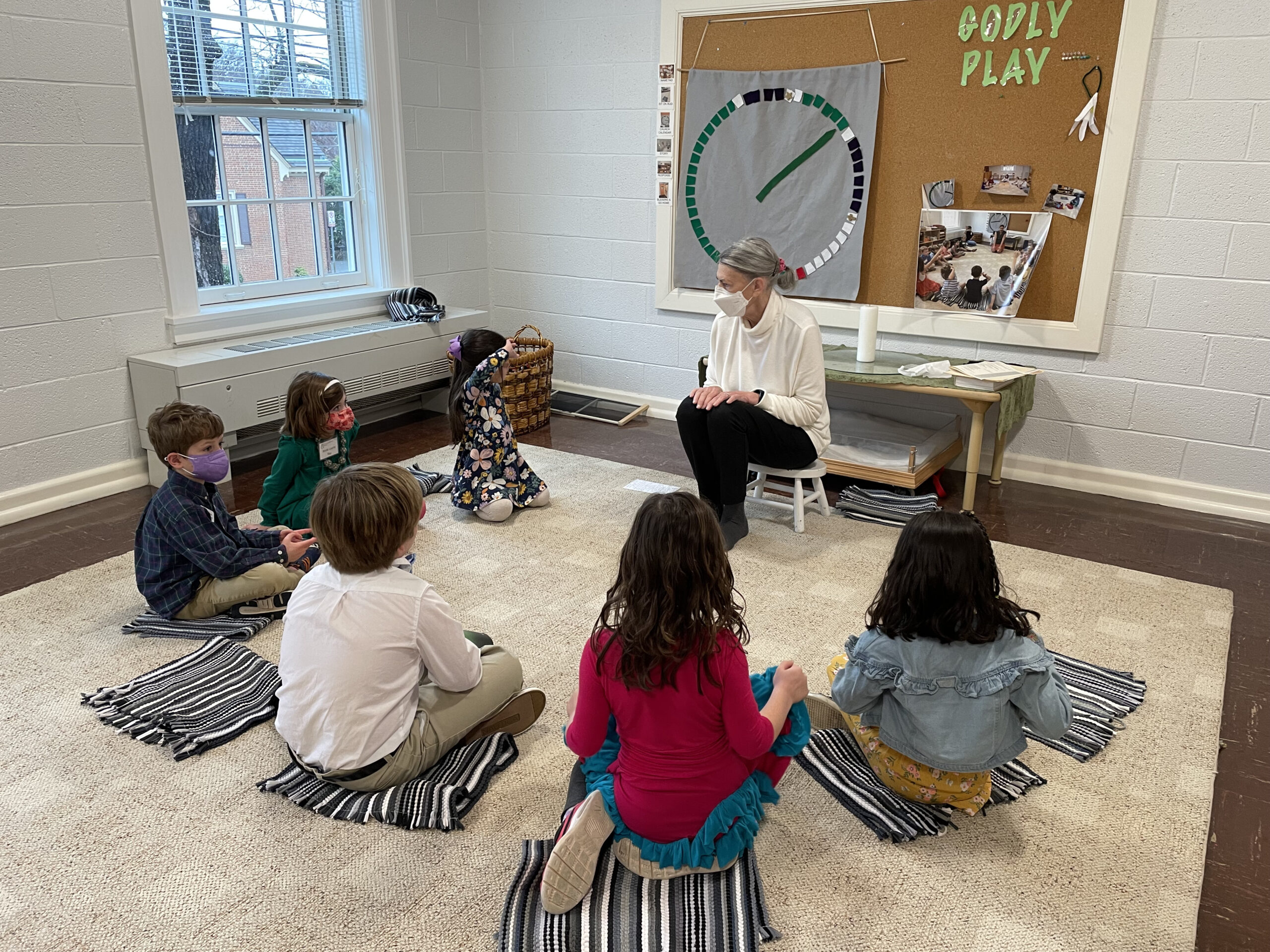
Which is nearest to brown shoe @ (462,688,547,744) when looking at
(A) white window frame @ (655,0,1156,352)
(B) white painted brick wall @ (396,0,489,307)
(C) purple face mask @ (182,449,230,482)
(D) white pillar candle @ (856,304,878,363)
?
(C) purple face mask @ (182,449,230,482)

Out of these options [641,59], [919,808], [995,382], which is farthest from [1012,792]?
[641,59]

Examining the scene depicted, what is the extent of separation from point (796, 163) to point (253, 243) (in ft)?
7.87

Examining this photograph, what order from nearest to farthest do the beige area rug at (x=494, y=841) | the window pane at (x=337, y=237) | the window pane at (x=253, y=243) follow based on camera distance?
1. the beige area rug at (x=494, y=841)
2. the window pane at (x=253, y=243)
3. the window pane at (x=337, y=237)

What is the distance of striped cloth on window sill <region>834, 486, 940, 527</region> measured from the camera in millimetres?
3488

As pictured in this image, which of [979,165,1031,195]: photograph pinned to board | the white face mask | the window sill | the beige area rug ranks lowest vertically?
the beige area rug

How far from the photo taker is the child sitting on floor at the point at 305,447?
2.87 meters

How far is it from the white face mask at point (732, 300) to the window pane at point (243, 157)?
224 cm

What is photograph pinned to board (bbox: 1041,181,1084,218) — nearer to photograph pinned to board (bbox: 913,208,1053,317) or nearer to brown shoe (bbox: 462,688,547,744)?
photograph pinned to board (bbox: 913,208,1053,317)

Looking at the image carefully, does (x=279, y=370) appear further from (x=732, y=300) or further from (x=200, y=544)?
(x=732, y=300)

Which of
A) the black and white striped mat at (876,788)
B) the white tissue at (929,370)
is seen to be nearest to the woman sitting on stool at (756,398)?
the white tissue at (929,370)

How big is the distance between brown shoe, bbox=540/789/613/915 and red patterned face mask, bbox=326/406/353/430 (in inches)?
64.6

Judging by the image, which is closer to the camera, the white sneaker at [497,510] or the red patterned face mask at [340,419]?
the red patterned face mask at [340,419]

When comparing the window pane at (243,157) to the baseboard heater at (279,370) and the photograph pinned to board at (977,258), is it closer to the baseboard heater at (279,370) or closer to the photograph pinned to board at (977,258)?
the baseboard heater at (279,370)

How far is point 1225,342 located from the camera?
3.50 metres
